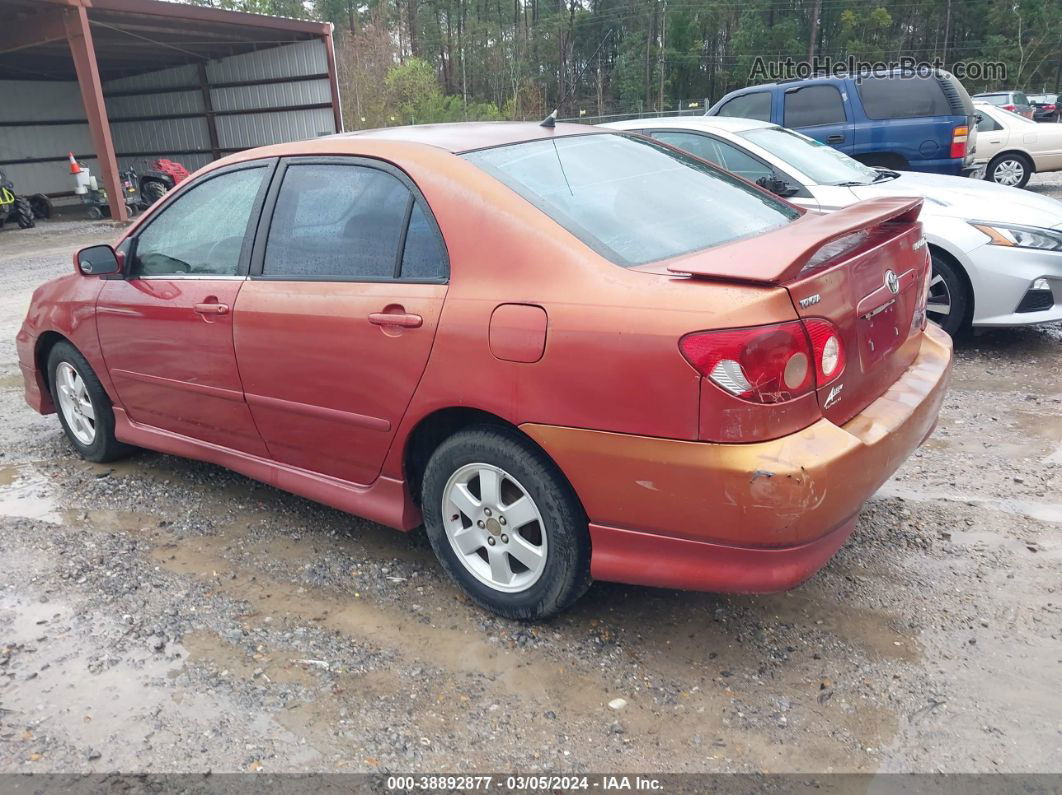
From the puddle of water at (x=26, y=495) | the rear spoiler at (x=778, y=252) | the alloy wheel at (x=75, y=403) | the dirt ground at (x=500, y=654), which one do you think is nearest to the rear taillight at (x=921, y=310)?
the rear spoiler at (x=778, y=252)

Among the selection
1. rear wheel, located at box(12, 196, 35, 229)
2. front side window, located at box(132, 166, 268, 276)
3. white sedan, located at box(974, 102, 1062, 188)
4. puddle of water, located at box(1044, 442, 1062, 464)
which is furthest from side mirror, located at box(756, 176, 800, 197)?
rear wheel, located at box(12, 196, 35, 229)

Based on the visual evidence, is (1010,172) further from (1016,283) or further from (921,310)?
(921,310)

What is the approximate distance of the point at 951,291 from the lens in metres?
5.50

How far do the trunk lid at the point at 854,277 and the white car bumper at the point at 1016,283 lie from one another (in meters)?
2.71

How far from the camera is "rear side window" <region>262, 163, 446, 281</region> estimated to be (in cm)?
290

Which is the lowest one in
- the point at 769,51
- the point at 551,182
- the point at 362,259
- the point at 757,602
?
the point at 757,602

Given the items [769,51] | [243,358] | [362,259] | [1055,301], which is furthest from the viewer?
[769,51]

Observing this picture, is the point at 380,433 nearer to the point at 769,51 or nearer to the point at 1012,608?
the point at 1012,608

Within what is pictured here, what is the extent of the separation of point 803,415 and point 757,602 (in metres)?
0.96

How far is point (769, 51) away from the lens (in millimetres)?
55719

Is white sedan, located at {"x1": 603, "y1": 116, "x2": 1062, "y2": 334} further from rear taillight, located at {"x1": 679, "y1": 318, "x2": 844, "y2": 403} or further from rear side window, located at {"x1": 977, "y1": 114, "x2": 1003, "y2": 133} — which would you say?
rear side window, located at {"x1": 977, "y1": 114, "x2": 1003, "y2": 133}

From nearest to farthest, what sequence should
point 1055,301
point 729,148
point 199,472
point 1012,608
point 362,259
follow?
1. point 1012,608
2. point 362,259
3. point 199,472
4. point 1055,301
5. point 729,148

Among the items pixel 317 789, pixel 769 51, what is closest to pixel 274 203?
pixel 317 789

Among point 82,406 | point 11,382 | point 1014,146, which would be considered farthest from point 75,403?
point 1014,146
